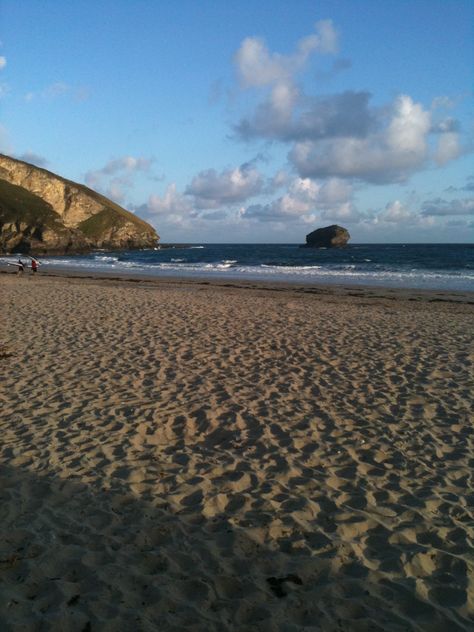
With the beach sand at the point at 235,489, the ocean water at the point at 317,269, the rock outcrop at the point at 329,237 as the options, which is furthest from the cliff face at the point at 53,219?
the beach sand at the point at 235,489

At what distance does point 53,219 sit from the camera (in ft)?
324

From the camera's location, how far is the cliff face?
90625 mm

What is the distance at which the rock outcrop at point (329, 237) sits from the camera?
132 meters

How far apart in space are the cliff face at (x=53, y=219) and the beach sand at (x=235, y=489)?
8904 cm

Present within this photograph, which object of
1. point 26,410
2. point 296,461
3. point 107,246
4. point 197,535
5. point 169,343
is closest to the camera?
point 197,535

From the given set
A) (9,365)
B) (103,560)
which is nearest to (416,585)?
(103,560)

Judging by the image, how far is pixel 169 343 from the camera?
1053 centimetres

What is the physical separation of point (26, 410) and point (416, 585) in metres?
5.23

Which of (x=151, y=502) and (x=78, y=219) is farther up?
(x=78, y=219)

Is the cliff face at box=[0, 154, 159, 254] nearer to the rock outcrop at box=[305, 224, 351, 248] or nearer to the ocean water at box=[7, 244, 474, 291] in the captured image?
the ocean water at box=[7, 244, 474, 291]

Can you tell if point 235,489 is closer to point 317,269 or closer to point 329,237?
point 317,269

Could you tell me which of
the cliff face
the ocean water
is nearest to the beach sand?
the ocean water

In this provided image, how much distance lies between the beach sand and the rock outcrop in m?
127

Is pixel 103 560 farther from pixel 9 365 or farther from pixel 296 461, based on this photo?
pixel 9 365
